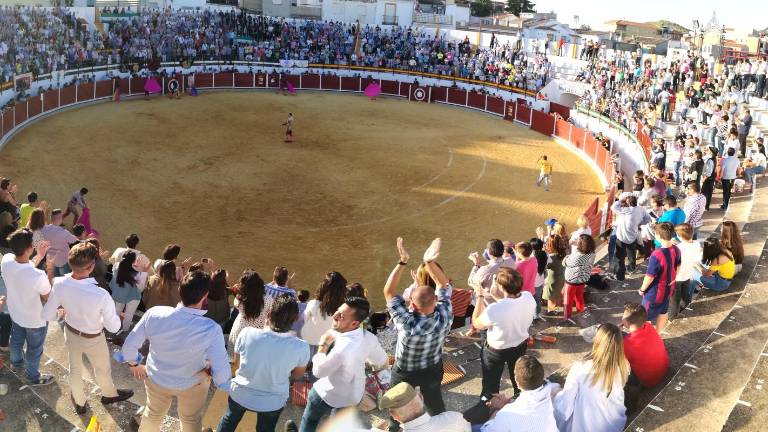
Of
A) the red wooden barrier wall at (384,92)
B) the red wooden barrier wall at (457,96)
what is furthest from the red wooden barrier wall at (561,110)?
the red wooden barrier wall at (457,96)

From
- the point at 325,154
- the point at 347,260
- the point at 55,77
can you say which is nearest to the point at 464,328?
the point at 347,260

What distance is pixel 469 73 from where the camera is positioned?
38.7 m

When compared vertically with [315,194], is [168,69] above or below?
above

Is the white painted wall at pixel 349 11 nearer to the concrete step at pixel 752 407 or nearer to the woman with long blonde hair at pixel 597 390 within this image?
the concrete step at pixel 752 407

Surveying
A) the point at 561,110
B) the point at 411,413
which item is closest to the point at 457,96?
the point at 561,110

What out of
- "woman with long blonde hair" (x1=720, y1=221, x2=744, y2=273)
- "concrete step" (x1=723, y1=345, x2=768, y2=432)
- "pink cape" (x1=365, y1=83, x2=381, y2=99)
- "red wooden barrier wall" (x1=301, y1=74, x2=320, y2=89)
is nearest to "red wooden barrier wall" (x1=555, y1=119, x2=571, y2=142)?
"pink cape" (x1=365, y1=83, x2=381, y2=99)

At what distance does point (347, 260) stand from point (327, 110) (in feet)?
60.1

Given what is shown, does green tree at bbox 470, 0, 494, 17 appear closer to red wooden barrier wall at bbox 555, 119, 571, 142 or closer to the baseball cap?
red wooden barrier wall at bbox 555, 119, 571, 142

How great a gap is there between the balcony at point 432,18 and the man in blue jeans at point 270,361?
166 ft

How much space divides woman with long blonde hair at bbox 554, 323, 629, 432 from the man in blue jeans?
1.95 meters

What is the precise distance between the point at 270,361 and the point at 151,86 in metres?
30.3

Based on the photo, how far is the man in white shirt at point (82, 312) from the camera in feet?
17.8

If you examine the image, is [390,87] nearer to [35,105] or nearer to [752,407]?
[35,105]

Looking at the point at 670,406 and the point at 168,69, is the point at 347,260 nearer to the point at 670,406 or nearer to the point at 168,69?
the point at 670,406
